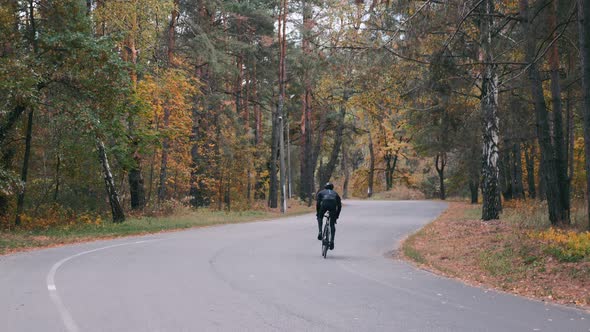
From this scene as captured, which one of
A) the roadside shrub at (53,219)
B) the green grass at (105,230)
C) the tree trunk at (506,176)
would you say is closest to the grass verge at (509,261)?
the green grass at (105,230)

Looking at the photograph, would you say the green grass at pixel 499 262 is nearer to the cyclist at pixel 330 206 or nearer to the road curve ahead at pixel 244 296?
the road curve ahead at pixel 244 296

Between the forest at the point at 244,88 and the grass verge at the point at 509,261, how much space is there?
7.59 ft

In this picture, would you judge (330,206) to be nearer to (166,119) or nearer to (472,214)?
(472,214)

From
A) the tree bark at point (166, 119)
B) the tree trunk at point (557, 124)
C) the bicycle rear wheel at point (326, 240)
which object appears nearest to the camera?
the bicycle rear wheel at point (326, 240)

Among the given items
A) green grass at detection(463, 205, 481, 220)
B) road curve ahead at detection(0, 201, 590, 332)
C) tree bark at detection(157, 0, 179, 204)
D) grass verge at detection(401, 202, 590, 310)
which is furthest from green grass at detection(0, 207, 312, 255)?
grass verge at detection(401, 202, 590, 310)

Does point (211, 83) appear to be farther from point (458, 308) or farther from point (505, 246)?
point (458, 308)

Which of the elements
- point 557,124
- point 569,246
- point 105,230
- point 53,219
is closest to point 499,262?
point 569,246

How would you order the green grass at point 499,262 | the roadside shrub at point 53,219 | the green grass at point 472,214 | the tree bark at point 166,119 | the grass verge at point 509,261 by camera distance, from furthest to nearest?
the tree bark at point 166,119 < the green grass at point 472,214 < the roadside shrub at point 53,219 < the green grass at point 499,262 < the grass verge at point 509,261

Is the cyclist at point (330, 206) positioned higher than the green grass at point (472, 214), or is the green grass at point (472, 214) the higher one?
the cyclist at point (330, 206)

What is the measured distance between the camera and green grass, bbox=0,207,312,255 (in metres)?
18.7

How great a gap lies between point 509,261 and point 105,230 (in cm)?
1543

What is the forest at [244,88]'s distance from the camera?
15891 millimetres

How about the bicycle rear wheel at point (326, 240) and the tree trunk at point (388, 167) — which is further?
the tree trunk at point (388, 167)

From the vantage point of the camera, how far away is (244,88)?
145ft
